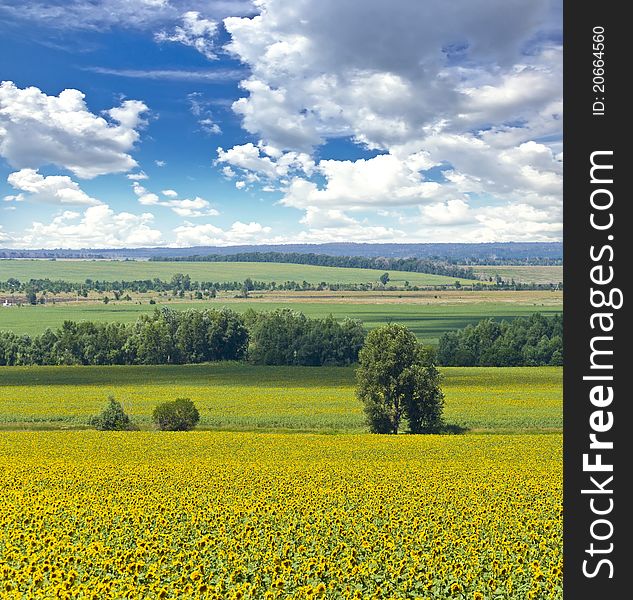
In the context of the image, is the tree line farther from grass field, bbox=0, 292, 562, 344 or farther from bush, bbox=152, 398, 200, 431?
bush, bbox=152, 398, 200, 431

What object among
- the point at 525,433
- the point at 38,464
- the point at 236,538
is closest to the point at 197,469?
the point at 38,464

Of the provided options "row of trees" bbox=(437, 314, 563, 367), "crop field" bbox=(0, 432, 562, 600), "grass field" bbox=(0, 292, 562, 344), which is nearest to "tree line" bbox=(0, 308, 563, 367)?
"row of trees" bbox=(437, 314, 563, 367)

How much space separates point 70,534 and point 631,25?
14546mm

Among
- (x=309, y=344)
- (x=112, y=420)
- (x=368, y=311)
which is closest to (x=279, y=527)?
(x=112, y=420)

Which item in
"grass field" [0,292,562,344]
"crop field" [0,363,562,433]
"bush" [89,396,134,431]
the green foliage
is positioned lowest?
"crop field" [0,363,562,433]

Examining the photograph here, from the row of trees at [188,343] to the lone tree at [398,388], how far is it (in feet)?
162

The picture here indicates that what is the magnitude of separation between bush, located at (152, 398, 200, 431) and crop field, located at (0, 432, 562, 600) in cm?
1666

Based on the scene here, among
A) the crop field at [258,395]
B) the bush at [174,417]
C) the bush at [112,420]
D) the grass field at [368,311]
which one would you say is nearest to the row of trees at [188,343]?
the crop field at [258,395]

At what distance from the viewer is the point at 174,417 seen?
158 feet

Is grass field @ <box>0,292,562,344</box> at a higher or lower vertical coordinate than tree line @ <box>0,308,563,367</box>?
higher

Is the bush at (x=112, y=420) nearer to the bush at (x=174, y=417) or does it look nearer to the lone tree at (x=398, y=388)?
the bush at (x=174, y=417)

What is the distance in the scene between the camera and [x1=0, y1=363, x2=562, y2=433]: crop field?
172 feet

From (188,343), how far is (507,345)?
47863 mm

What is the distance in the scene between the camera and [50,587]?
420 inches
